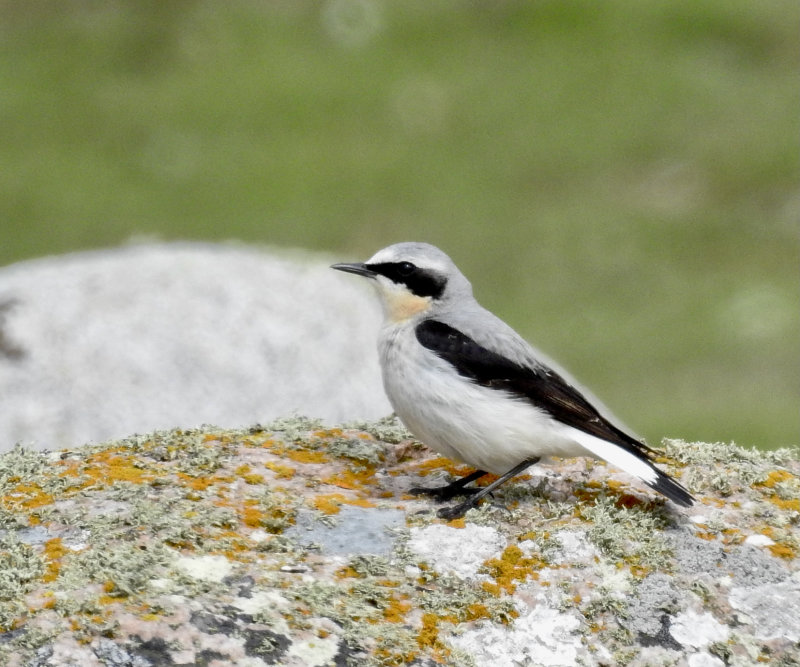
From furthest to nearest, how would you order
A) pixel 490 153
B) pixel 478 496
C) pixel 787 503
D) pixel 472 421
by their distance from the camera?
pixel 490 153
pixel 472 421
pixel 787 503
pixel 478 496

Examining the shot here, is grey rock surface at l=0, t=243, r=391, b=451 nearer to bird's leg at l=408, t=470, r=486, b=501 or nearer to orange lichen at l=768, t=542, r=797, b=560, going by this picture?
bird's leg at l=408, t=470, r=486, b=501

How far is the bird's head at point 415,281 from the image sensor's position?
7.27m

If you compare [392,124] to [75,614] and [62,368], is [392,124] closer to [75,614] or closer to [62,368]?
[62,368]

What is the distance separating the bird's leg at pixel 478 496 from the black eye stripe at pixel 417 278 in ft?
4.10

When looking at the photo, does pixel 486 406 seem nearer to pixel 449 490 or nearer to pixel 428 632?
pixel 449 490

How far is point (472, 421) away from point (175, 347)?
4.97 metres

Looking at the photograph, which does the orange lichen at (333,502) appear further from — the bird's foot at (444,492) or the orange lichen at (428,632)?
the orange lichen at (428,632)

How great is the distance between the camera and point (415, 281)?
7.29 m

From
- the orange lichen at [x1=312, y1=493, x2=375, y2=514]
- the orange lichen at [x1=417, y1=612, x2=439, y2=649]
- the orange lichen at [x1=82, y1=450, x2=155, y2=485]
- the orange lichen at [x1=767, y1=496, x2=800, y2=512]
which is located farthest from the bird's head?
the orange lichen at [x1=417, y1=612, x2=439, y2=649]

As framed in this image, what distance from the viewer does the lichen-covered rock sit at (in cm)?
461

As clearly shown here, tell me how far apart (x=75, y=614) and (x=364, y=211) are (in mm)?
17121

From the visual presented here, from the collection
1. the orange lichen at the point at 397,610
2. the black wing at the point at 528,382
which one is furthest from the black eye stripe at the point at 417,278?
the orange lichen at the point at 397,610

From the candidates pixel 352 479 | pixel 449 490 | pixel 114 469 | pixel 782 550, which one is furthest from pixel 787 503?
pixel 114 469

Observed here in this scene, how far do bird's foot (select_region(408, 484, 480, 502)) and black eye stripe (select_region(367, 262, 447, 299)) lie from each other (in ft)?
4.18
